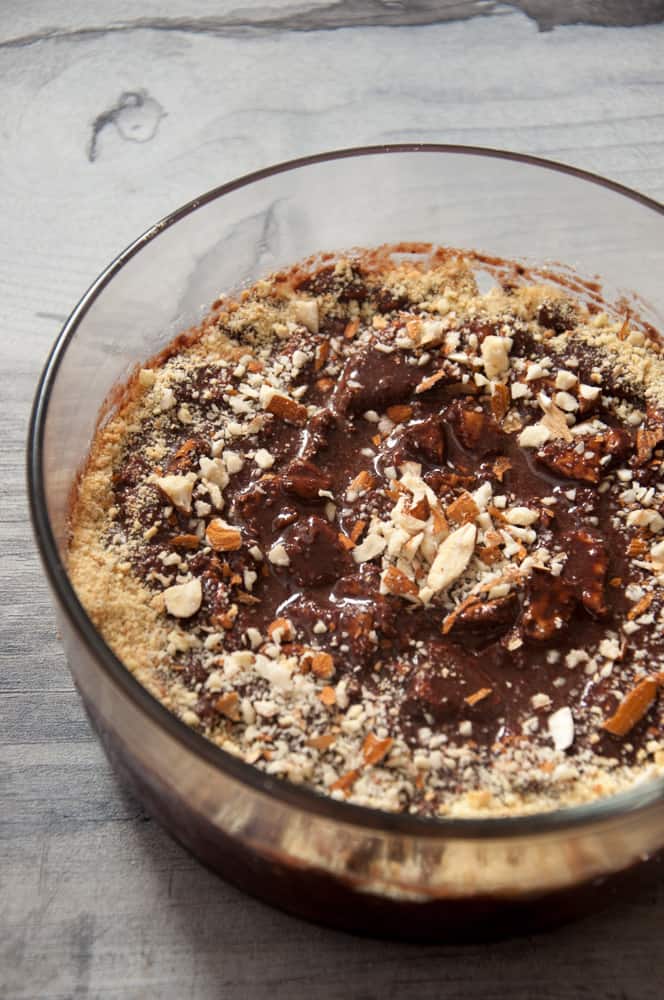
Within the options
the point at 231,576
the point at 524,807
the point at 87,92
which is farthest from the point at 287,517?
the point at 87,92

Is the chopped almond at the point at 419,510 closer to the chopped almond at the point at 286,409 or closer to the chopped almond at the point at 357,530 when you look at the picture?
the chopped almond at the point at 357,530

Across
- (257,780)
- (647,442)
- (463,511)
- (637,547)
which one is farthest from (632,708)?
(257,780)

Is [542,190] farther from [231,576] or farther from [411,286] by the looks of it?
[231,576]

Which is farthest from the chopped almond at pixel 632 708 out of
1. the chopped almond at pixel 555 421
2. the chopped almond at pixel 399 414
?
the chopped almond at pixel 399 414

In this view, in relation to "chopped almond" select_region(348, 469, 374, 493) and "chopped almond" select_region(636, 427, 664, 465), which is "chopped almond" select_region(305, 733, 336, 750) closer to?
"chopped almond" select_region(348, 469, 374, 493)

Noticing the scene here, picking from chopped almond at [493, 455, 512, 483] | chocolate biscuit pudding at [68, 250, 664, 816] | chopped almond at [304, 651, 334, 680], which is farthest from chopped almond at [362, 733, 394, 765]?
chopped almond at [493, 455, 512, 483]

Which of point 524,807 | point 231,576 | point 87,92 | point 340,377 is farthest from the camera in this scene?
point 87,92

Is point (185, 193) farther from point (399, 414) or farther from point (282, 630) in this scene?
point (282, 630)
